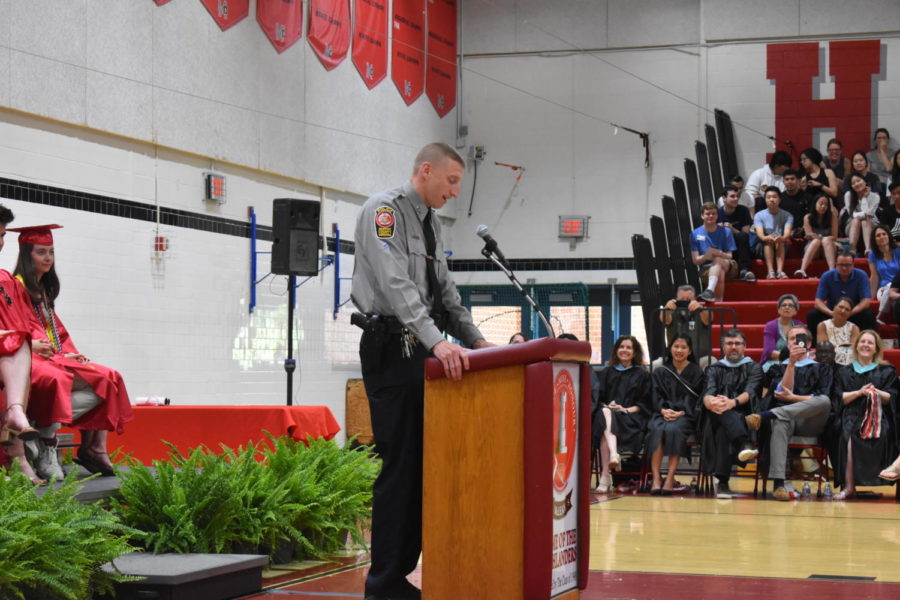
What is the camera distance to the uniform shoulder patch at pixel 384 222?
11.3 feet

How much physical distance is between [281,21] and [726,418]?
21.7 ft

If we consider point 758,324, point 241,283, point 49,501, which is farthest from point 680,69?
point 49,501

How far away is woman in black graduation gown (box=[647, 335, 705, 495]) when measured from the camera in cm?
925

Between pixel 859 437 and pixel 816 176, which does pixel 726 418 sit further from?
pixel 816 176

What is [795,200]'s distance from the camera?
13.9 meters

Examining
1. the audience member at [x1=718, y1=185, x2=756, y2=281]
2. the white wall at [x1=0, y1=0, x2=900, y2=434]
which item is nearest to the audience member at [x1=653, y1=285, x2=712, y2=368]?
the audience member at [x1=718, y1=185, x2=756, y2=281]

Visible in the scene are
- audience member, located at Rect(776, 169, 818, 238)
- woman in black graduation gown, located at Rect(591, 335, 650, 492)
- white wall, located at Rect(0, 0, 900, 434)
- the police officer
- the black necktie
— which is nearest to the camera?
the police officer

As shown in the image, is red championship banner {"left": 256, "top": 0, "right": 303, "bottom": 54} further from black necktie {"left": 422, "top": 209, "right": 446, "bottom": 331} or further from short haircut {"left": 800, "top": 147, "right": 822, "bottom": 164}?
black necktie {"left": 422, "top": 209, "right": 446, "bottom": 331}

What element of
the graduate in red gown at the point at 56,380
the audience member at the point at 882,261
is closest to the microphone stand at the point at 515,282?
the graduate in red gown at the point at 56,380

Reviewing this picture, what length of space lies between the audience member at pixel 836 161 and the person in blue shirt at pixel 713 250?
2879mm

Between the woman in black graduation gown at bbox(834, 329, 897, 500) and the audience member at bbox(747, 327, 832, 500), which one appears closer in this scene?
the woman in black graduation gown at bbox(834, 329, 897, 500)

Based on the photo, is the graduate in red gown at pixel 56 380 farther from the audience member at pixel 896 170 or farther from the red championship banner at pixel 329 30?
the audience member at pixel 896 170

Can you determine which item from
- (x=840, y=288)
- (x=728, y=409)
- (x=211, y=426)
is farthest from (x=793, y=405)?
(x=211, y=426)

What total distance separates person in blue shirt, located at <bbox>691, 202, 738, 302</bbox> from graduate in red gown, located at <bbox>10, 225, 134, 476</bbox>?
332 inches
